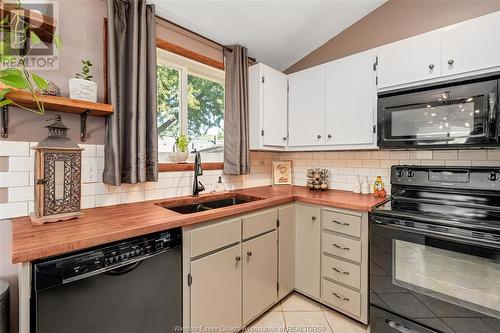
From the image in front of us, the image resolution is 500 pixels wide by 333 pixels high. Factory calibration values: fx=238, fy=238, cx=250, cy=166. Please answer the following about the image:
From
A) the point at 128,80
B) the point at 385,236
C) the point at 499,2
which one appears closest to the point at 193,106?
the point at 128,80

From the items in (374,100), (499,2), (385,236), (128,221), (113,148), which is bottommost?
(385,236)

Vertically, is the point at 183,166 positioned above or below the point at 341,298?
above

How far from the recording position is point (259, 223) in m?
1.78

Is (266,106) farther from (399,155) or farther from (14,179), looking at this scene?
(14,179)

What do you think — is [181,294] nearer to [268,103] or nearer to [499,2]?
[268,103]

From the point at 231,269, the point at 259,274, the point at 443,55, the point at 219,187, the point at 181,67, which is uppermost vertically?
the point at 181,67

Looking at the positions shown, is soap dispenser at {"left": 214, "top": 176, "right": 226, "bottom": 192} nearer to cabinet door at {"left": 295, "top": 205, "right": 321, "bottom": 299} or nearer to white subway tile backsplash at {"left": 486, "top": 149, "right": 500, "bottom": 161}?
cabinet door at {"left": 295, "top": 205, "right": 321, "bottom": 299}

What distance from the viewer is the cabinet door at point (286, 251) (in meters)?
1.99

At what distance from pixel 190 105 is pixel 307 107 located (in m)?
1.15

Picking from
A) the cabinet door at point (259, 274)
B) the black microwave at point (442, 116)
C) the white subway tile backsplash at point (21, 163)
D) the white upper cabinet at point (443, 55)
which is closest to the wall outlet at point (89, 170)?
the white subway tile backsplash at point (21, 163)

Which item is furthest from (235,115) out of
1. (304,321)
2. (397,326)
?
(397,326)

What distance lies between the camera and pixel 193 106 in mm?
2258

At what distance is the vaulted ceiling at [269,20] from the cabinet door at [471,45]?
0.87 m

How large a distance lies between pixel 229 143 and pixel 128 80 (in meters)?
0.97
